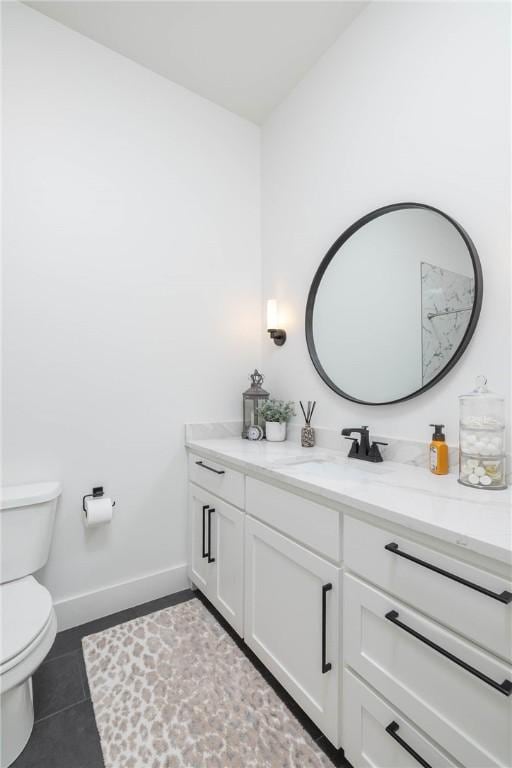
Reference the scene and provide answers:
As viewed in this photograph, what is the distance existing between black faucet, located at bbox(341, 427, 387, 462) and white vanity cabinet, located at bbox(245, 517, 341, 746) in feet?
1.62

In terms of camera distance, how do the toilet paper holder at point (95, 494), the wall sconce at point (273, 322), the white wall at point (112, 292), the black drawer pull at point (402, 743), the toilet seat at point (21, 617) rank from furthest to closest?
the wall sconce at point (273, 322), the toilet paper holder at point (95, 494), the white wall at point (112, 292), the toilet seat at point (21, 617), the black drawer pull at point (402, 743)

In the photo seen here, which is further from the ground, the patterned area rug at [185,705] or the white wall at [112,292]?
the white wall at [112,292]

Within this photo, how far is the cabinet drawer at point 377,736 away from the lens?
80 centimetres

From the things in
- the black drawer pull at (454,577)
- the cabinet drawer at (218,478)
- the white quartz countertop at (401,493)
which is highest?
the white quartz countertop at (401,493)

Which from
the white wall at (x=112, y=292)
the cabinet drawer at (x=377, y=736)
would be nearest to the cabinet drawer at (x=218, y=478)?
the white wall at (x=112, y=292)

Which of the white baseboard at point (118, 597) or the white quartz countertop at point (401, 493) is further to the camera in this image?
the white baseboard at point (118, 597)

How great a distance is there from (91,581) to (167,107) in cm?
252

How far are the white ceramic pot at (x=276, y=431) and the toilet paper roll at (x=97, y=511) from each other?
0.87 m

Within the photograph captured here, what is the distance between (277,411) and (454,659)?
134cm

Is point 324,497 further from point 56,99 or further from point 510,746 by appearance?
point 56,99

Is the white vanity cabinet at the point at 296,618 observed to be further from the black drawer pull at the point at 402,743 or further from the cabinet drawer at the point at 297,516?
the black drawer pull at the point at 402,743

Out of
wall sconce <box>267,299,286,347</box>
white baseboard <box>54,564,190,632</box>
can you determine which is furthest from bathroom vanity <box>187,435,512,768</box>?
wall sconce <box>267,299,286,347</box>

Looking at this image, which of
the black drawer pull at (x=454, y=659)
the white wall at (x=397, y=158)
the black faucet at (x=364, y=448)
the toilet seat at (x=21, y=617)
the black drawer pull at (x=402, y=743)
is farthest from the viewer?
the black faucet at (x=364, y=448)

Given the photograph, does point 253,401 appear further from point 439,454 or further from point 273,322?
point 439,454
